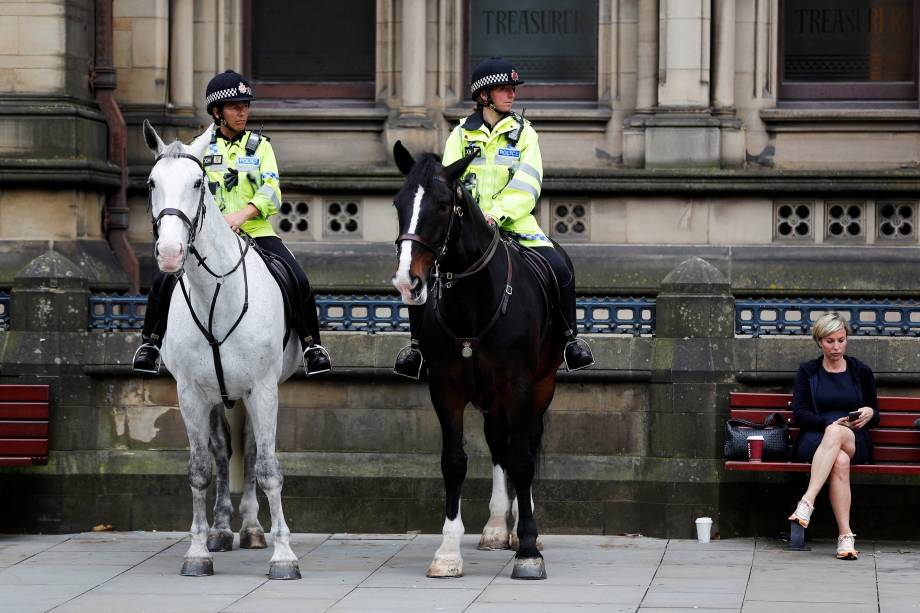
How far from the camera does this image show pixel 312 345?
12117mm

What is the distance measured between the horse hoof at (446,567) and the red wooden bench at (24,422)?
3626mm

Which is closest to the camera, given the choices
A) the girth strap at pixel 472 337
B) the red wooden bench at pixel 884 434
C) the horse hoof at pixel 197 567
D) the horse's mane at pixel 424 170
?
the horse's mane at pixel 424 170

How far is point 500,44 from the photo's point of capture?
59.9ft

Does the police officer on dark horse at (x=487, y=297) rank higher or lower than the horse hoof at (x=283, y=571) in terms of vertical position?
higher

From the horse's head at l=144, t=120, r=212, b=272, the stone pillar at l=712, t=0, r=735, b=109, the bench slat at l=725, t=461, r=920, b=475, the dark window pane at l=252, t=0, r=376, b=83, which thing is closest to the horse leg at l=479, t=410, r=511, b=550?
the bench slat at l=725, t=461, r=920, b=475

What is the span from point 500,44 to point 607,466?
6389 millimetres

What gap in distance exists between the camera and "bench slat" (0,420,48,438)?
43.6 ft

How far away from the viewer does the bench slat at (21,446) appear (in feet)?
43.3

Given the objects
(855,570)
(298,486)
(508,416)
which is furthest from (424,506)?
(855,570)

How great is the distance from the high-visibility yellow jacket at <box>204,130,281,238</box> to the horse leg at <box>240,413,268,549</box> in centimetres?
155

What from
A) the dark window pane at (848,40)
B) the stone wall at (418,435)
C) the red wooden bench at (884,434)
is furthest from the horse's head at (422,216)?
the dark window pane at (848,40)

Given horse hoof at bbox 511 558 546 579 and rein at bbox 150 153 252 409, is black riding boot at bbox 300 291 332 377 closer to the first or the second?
rein at bbox 150 153 252 409

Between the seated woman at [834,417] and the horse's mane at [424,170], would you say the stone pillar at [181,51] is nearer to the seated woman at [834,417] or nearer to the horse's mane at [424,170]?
the horse's mane at [424,170]

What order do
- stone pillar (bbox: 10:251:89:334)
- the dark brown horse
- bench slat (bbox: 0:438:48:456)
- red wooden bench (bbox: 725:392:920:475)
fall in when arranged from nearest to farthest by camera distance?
the dark brown horse, red wooden bench (bbox: 725:392:920:475), bench slat (bbox: 0:438:48:456), stone pillar (bbox: 10:251:89:334)
